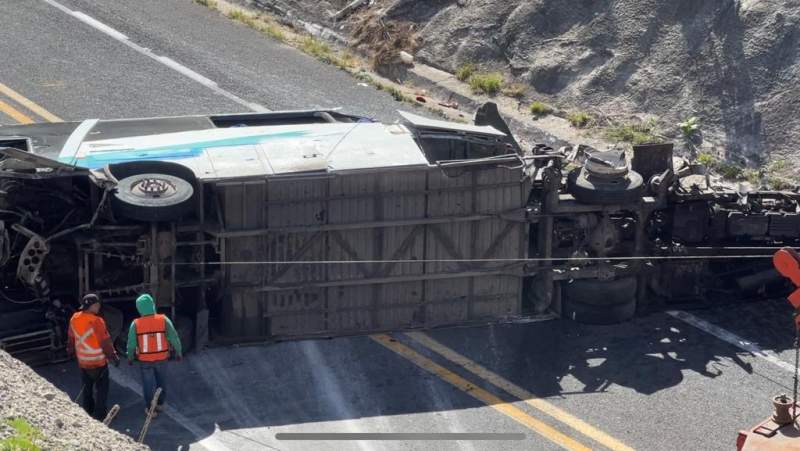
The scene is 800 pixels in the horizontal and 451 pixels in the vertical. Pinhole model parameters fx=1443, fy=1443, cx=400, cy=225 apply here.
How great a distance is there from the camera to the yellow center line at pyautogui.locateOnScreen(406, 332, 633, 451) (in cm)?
1346

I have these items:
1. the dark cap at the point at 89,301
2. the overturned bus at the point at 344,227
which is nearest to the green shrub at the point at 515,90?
the overturned bus at the point at 344,227

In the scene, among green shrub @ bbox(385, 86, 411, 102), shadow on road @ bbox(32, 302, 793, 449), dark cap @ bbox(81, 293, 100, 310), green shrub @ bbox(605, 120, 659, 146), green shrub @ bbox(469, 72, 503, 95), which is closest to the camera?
dark cap @ bbox(81, 293, 100, 310)

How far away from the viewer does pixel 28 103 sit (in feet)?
65.7

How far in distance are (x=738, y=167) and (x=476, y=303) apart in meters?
5.54

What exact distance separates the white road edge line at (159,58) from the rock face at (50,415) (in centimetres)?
872

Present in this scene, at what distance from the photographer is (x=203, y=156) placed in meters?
14.6

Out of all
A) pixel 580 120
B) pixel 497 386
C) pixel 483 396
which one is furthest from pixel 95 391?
pixel 580 120

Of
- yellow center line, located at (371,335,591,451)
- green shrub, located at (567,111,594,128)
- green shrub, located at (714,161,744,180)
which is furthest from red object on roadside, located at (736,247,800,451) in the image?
green shrub, located at (567,111,594,128)

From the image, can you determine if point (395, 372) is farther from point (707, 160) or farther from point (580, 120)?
point (580, 120)

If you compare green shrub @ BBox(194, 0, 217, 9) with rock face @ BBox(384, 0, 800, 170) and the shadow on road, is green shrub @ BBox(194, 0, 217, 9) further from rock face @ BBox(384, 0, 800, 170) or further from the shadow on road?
the shadow on road

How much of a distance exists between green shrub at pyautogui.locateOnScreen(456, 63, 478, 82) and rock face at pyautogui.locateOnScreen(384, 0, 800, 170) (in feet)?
0.72

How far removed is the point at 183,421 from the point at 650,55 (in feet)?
33.4

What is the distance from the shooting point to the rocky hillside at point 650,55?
64.5ft

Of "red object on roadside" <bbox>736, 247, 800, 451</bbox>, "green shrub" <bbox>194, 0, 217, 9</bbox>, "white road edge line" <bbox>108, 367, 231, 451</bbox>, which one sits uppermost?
"green shrub" <bbox>194, 0, 217, 9</bbox>
